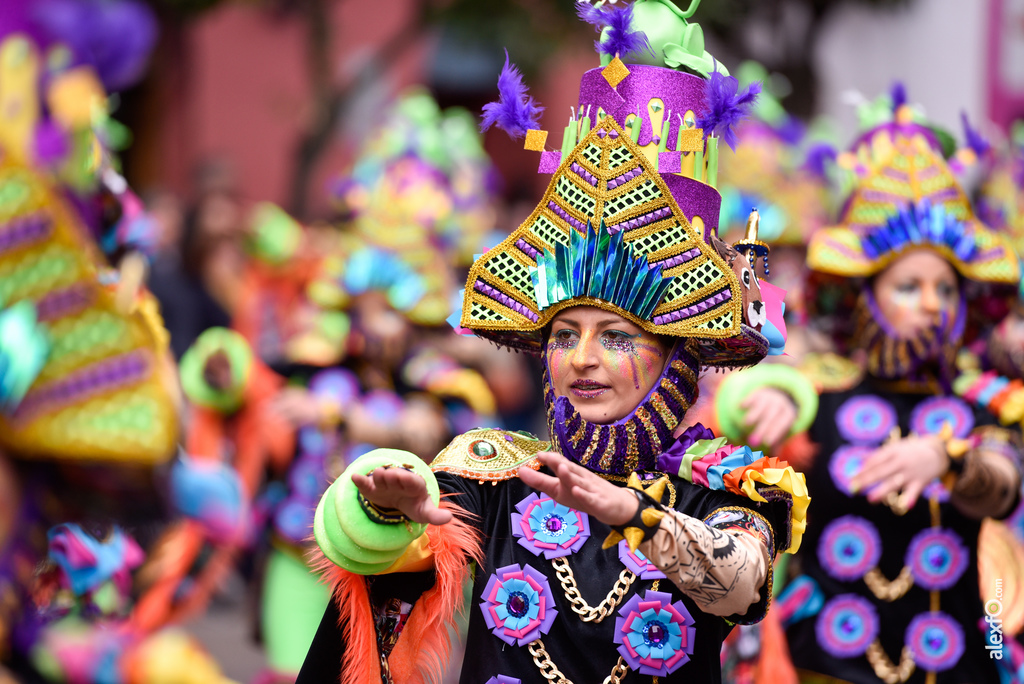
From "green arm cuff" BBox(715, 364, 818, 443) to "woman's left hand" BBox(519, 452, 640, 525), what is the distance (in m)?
1.54

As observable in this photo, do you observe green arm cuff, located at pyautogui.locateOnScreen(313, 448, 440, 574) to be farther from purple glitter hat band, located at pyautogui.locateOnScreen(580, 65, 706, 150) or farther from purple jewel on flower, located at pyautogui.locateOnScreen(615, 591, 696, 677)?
purple glitter hat band, located at pyautogui.locateOnScreen(580, 65, 706, 150)

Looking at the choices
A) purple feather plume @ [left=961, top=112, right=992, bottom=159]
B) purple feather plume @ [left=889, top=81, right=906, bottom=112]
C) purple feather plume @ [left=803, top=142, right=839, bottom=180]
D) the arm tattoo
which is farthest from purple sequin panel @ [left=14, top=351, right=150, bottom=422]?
purple feather plume @ [left=803, top=142, right=839, bottom=180]

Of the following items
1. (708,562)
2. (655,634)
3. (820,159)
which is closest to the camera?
(708,562)

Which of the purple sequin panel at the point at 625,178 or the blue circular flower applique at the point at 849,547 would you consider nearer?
the purple sequin panel at the point at 625,178

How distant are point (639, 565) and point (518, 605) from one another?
258 millimetres

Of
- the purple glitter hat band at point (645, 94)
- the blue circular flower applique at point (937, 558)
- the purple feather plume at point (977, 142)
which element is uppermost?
the purple feather plume at point (977, 142)

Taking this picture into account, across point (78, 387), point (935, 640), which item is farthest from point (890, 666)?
point (78, 387)

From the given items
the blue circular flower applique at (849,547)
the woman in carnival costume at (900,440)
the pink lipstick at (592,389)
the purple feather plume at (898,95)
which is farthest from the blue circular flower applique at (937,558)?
the pink lipstick at (592,389)

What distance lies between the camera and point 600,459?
267cm

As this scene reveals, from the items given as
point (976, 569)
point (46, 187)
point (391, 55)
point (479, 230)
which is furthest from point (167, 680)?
point (391, 55)

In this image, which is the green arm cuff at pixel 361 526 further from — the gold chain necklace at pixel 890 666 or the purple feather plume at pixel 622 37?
the gold chain necklace at pixel 890 666

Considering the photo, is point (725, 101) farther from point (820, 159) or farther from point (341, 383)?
point (820, 159)

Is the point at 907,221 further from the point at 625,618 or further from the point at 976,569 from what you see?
the point at 625,618

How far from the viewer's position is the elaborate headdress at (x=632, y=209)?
264cm
